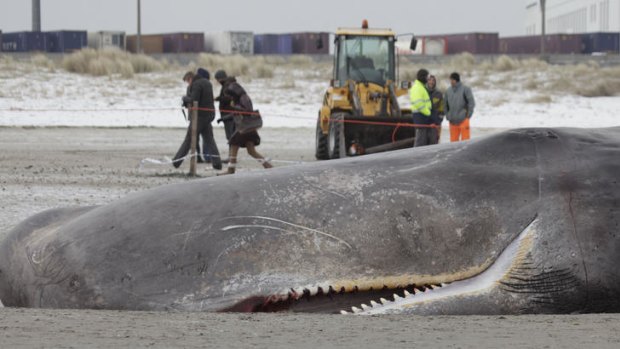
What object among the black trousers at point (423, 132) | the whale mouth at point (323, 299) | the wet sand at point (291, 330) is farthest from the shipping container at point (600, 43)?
the wet sand at point (291, 330)

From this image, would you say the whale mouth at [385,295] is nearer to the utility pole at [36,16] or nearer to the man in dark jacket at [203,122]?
the man in dark jacket at [203,122]

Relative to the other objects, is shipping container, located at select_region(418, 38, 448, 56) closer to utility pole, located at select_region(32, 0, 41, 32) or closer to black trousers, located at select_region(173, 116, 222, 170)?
utility pole, located at select_region(32, 0, 41, 32)

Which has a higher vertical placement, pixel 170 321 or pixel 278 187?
pixel 278 187

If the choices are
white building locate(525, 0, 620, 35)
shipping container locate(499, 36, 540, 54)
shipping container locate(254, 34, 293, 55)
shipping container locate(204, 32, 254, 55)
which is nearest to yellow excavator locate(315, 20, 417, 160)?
shipping container locate(204, 32, 254, 55)

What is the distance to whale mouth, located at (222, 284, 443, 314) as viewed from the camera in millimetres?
5008

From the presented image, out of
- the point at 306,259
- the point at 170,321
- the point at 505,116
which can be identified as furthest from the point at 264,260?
the point at 505,116

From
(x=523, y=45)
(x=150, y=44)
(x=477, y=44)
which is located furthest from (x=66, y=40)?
(x=523, y=45)

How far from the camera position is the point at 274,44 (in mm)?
74312

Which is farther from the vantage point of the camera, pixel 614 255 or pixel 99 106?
pixel 99 106

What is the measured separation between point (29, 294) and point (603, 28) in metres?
87.3

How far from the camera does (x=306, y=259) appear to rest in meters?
5.02

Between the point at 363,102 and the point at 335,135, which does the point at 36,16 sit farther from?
the point at 335,135

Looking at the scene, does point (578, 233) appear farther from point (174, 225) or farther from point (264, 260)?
point (174, 225)

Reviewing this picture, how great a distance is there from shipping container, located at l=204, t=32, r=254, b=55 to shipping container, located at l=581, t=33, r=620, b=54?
2132 cm
